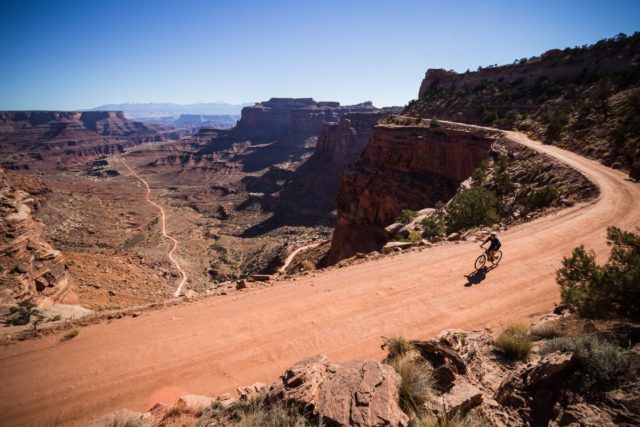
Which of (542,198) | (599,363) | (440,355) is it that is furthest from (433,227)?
(599,363)

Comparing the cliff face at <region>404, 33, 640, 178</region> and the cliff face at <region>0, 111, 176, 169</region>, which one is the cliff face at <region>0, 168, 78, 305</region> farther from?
the cliff face at <region>0, 111, 176, 169</region>

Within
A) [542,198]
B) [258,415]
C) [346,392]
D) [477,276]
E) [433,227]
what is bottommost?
[433,227]

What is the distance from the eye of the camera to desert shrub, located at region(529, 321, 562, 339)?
22.7ft

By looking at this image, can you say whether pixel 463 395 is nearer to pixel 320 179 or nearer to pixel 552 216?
pixel 552 216

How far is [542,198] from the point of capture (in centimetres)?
1861

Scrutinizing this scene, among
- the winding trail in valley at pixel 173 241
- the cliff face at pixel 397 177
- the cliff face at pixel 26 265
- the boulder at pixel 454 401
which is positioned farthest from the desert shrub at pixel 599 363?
the cliff face at pixel 397 177

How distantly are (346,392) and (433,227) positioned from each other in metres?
15.3

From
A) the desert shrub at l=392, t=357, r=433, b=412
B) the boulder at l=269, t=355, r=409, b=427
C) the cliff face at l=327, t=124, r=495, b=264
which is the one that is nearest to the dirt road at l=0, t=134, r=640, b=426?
the boulder at l=269, t=355, r=409, b=427

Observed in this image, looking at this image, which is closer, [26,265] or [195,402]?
[195,402]

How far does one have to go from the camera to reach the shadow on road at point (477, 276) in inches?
444

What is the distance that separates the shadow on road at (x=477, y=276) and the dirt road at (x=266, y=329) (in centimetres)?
15

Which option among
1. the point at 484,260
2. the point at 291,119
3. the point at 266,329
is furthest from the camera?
the point at 291,119

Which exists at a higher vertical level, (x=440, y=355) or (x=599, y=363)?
(x=599, y=363)

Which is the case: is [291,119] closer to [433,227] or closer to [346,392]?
[433,227]
